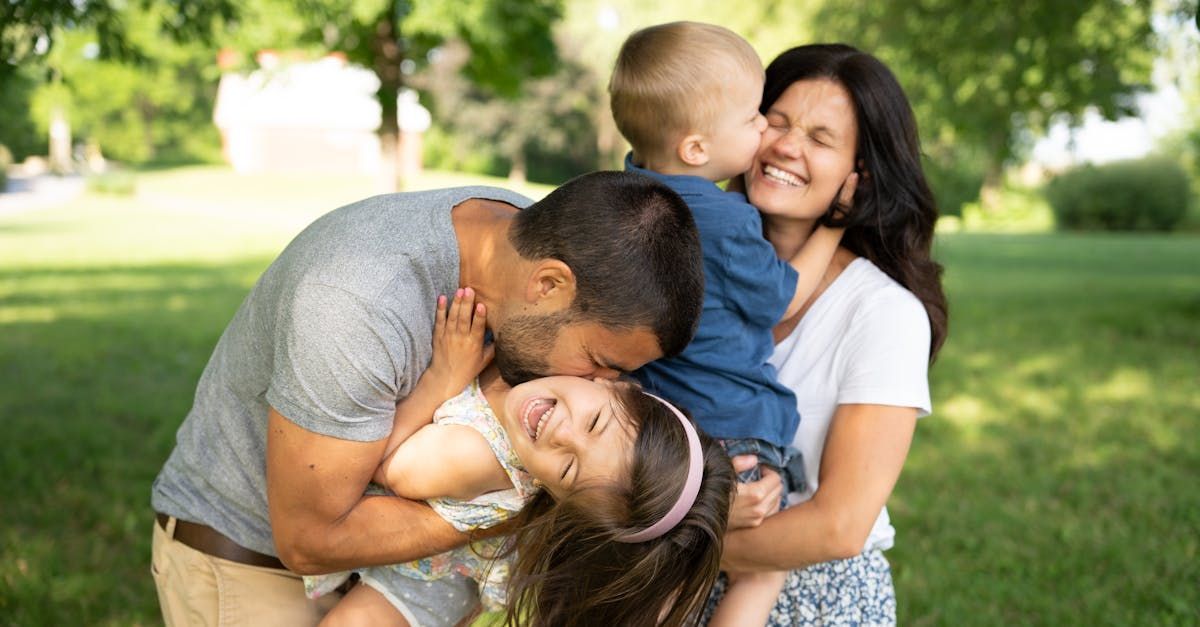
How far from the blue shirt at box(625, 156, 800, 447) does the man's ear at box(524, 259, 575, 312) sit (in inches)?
18.9

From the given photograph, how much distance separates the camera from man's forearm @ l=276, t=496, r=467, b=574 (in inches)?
A: 85.9

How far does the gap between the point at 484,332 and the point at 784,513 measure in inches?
33.1

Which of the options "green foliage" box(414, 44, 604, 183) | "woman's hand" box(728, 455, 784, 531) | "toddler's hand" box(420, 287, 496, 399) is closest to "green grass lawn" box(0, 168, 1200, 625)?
"woman's hand" box(728, 455, 784, 531)

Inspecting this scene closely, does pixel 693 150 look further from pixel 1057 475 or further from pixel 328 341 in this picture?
pixel 1057 475

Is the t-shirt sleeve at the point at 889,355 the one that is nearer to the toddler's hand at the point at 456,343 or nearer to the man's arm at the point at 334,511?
the toddler's hand at the point at 456,343

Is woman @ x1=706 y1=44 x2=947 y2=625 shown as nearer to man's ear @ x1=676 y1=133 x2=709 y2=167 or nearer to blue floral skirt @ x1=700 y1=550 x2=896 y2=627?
blue floral skirt @ x1=700 y1=550 x2=896 y2=627

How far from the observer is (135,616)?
4422 mm

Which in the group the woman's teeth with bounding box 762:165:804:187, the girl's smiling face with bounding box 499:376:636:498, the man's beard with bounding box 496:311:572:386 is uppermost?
the woman's teeth with bounding box 762:165:804:187

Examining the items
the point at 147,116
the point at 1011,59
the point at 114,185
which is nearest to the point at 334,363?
the point at 1011,59

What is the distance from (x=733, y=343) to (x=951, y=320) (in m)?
11.2

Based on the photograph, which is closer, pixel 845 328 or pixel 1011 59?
pixel 845 328

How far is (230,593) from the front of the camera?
8.25 feet

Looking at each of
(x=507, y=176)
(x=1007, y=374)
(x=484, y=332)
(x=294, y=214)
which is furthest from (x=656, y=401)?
(x=507, y=176)

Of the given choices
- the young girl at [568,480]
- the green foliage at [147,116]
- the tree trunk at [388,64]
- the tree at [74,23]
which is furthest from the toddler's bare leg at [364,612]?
the green foliage at [147,116]
